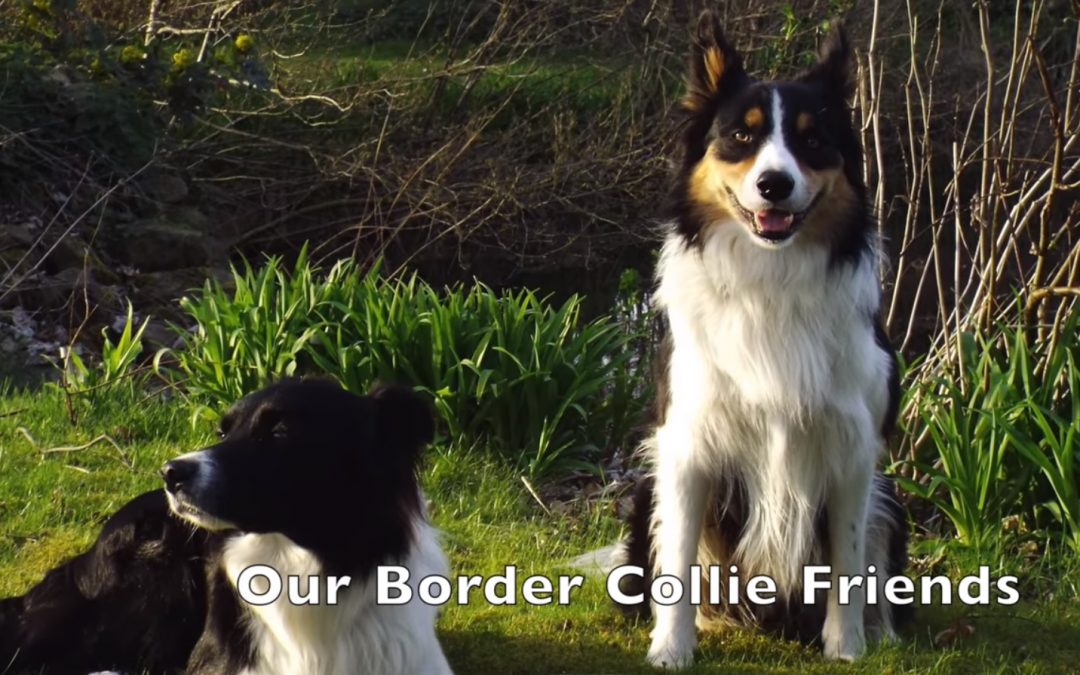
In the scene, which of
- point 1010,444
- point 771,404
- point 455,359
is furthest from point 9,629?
point 1010,444

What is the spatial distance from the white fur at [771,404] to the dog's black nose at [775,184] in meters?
0.17

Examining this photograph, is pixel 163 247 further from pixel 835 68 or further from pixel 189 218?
pixel 835 68

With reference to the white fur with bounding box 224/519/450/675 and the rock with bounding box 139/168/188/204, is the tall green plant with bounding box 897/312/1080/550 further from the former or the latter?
the rock with bounding box 139/168/188/204

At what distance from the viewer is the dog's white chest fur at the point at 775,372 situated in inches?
159

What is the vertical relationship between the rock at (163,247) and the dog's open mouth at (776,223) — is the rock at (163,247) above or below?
below

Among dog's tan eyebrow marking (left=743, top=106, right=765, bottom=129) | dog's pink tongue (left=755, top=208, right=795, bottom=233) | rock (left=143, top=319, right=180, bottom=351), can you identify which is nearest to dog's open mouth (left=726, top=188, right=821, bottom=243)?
dog's pink tongue (left=755, top=208, right=795, bottom=233)

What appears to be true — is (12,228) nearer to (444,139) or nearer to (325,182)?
(325,182)

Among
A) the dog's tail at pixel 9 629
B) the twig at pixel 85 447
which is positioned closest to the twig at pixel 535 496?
the twig at pixel 85 447

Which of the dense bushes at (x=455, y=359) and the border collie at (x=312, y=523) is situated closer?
the border collie at (x=312, y=523)

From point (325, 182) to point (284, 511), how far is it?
8.91 meters

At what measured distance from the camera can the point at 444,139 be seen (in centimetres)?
1226

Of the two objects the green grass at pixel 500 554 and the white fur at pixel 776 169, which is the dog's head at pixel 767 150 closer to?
the white fur at pixel 776 169

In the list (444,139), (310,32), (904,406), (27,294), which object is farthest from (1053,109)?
(310,32)

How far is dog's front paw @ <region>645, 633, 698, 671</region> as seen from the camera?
4215mm
